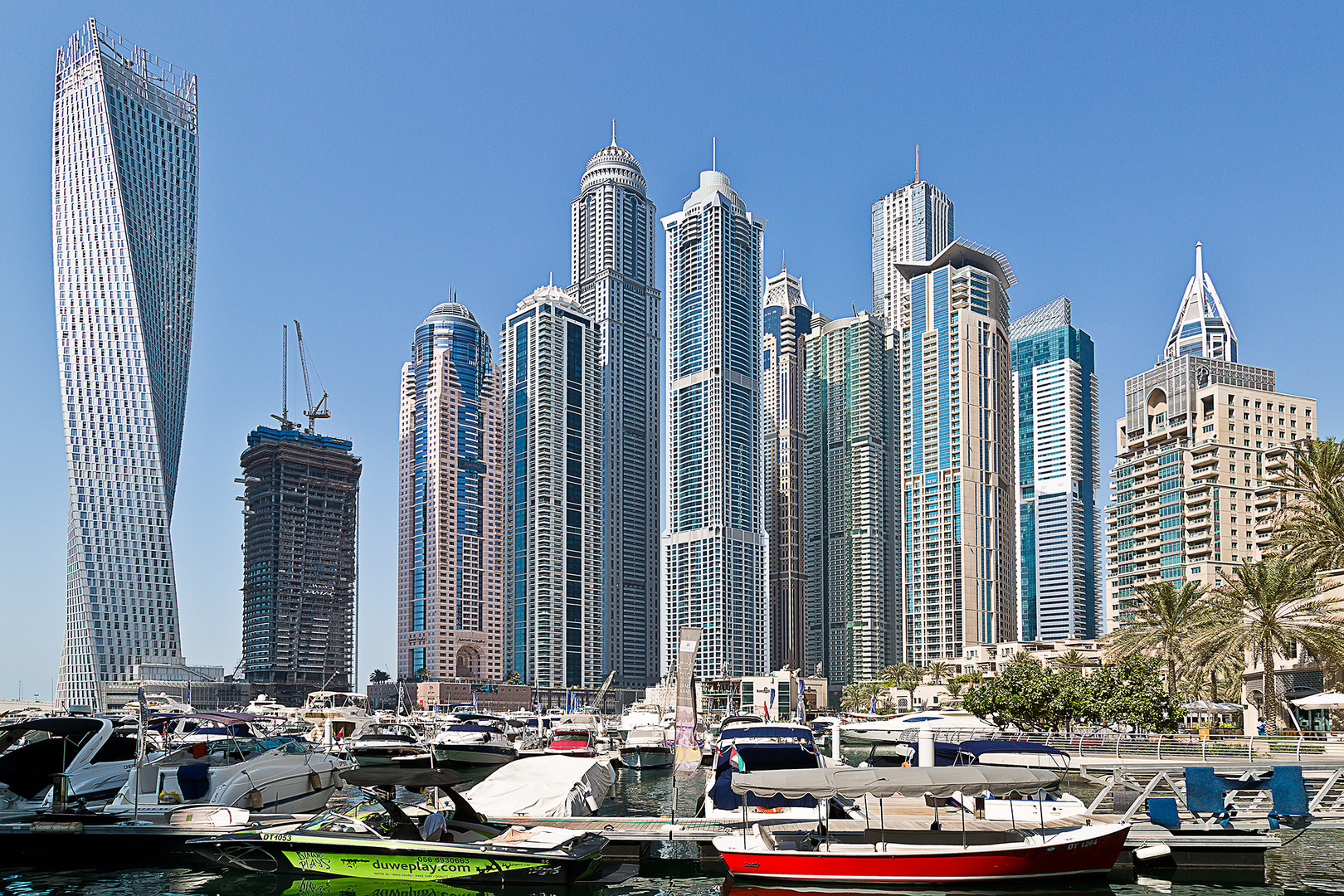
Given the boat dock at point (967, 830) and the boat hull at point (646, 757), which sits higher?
the boat dock at point (967, 830)

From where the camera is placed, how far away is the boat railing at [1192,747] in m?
44.8

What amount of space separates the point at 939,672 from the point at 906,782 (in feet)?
503

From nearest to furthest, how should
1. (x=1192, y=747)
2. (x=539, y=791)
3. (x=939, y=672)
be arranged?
(x=539, y=791) → (x=1192, y=747) → (x=939, y=672)

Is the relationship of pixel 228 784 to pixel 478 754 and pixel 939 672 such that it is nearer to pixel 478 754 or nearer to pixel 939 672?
pixel 478 754

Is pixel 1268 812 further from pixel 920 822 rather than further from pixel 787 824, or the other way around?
pixel 787 824

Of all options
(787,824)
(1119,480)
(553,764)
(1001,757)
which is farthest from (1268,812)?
(1119,480)

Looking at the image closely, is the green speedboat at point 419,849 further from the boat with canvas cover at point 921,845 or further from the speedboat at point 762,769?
the speedboat at point 762,769

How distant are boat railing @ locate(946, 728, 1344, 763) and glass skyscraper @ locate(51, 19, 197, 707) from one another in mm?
135183

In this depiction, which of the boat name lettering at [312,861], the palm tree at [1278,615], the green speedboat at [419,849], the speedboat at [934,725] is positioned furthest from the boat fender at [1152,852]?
the palm tree at [1278,615]

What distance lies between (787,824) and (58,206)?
166644 mm

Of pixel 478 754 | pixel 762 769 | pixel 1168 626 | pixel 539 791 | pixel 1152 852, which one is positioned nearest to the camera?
pixel 1152 852

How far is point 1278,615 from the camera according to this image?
54.2 meters

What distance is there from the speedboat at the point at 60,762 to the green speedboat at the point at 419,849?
254 inches

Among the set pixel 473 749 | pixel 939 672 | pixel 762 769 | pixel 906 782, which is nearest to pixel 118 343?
pixel 473 749
